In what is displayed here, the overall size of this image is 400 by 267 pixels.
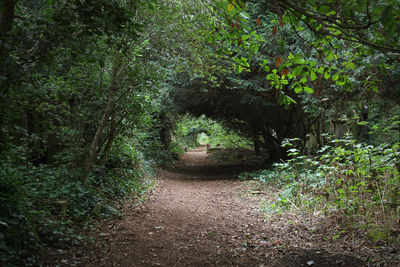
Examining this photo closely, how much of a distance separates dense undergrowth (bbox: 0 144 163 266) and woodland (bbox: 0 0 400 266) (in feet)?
0.08

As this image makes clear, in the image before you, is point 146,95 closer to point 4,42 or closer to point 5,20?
point 5,20

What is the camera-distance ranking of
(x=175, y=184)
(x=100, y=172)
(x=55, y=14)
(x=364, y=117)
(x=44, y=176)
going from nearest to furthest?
(x=55, y=14) → (x=44, y=176) → (x=364, y=117) → (x=100, y=172) → (x=175, y=184)

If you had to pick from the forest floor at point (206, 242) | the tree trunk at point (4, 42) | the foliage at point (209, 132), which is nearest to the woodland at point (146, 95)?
the tree trunk at point (4, 42)

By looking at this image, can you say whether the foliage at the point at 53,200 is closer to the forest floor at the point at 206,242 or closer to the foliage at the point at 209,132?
the forest floor at the point at 206,242

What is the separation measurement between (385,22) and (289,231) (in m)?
4.00

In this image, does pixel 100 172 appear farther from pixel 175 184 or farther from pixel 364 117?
pixel 364 117

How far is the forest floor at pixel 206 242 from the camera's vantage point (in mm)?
3832

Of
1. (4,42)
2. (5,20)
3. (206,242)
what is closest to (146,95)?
(206,242)

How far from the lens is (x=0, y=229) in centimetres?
280

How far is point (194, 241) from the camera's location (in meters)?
4.81

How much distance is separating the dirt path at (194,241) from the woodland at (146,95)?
0.45m

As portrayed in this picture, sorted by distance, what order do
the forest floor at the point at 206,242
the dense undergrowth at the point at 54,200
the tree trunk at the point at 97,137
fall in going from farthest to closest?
1. the tree trunk at the point at 97,137
2. the forest floor at the point at 206,242
3. the dense undergrowth at the point at 54,200

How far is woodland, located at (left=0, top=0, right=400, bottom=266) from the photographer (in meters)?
2.66

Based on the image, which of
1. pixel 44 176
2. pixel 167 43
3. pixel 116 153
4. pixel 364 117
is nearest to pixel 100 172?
pixel 116 153
